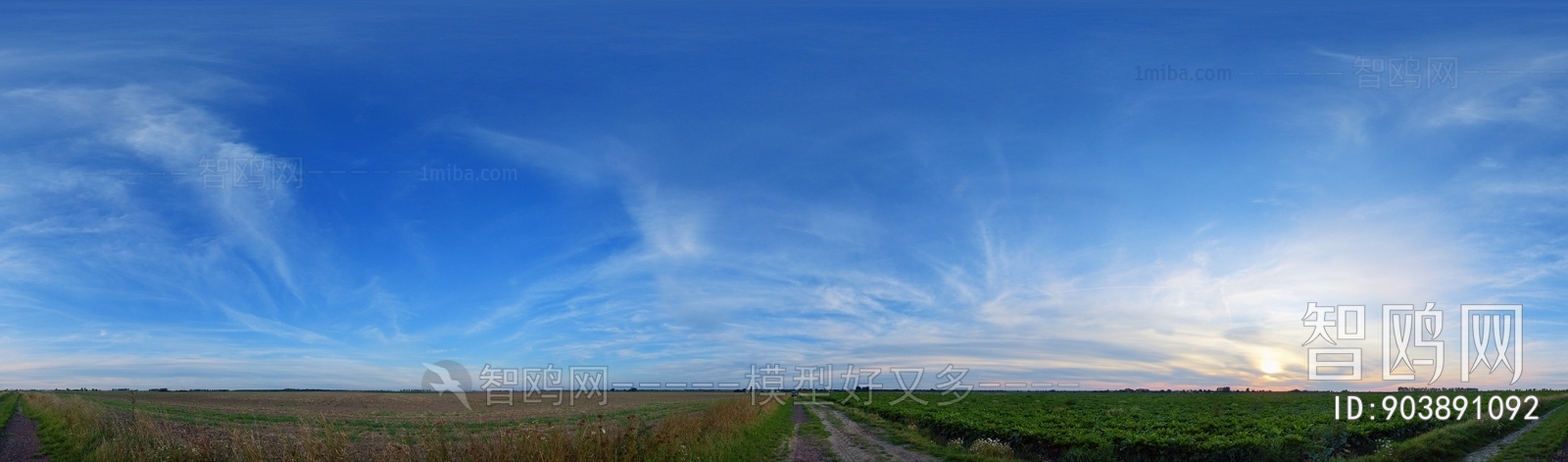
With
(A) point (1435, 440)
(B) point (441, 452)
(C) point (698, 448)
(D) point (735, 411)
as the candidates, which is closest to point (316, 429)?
(B) point (441, 452)

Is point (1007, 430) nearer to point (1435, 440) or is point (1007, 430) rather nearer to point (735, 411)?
point (735, 411)

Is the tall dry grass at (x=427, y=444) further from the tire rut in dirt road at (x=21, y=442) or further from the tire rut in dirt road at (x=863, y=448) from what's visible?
the tire rut in dirt road at (x=863, y=448)

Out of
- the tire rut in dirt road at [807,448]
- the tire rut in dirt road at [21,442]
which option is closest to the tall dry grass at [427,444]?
the tire rut in dirt road at [21,442]

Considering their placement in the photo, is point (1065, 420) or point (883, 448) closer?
point (883, 448)

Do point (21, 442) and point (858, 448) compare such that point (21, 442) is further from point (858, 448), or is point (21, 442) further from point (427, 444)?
point (858, 448)

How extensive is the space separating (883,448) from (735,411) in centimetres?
536

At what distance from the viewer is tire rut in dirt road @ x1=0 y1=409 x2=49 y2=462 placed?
1853cm

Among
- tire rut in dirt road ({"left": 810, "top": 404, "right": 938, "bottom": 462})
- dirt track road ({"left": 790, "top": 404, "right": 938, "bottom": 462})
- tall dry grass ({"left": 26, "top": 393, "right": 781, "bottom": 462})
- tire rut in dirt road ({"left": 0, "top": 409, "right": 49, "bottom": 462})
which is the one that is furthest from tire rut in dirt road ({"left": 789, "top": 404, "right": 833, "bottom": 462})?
tire rut in dirt road ({"left": 0, "top": 409, "right": 49, "bottom": 462})

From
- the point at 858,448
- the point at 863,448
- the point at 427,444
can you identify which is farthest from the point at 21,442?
the point at 863,448

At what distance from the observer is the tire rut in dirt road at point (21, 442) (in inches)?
730

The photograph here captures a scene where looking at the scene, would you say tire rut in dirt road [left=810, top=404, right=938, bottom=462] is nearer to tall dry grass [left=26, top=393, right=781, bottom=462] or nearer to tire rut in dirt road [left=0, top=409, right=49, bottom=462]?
tall dry grass [left=26, top=393, right=781, bottom=462]

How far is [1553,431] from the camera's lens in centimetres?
2373

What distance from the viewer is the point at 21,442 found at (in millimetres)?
22984

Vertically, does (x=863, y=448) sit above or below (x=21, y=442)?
above
